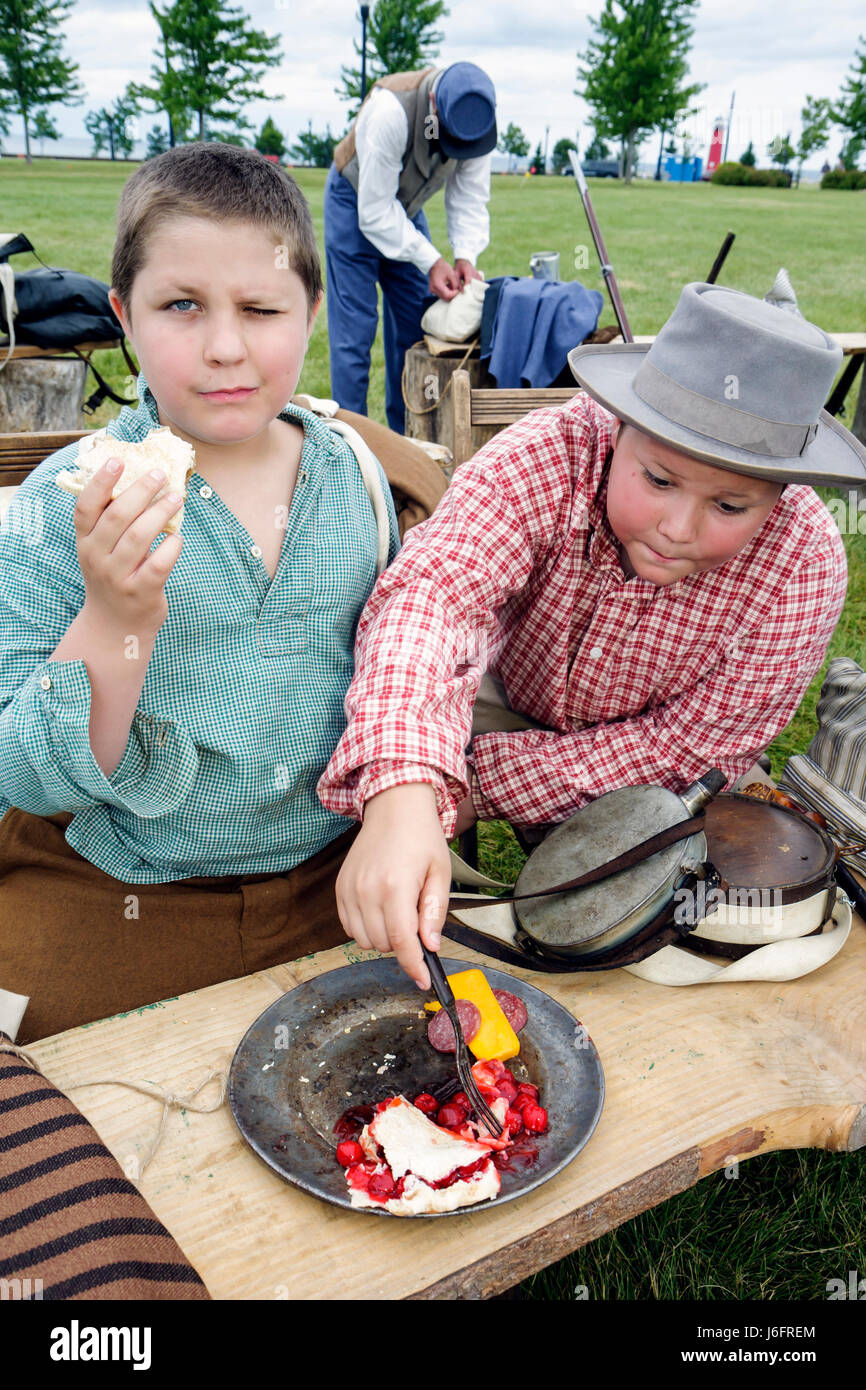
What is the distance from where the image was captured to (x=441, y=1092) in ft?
4.87

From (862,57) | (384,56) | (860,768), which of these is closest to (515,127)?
(862,57)

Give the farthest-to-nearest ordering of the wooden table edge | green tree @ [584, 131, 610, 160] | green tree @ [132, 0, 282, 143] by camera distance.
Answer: green tree @ [584, 131, 610, 160], green tree @ [132, 0, 282, 143], the wooden table edge

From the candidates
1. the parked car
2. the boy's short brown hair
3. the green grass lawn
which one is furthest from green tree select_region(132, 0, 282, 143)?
the boy's short brown hair

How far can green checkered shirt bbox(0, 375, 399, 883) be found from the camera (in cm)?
160

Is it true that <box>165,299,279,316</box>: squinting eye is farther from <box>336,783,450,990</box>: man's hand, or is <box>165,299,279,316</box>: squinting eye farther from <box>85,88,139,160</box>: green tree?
<box>85,88,139,160</box>: green tree

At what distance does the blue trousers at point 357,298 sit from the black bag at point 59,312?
1355 millimetres

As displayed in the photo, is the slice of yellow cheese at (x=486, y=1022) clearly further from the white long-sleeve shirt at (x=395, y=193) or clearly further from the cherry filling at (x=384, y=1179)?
the white long-sleeve shirt at (x=395, y=193)

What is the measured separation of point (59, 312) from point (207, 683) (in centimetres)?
407

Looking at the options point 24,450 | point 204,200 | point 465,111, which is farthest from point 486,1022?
point 465,111

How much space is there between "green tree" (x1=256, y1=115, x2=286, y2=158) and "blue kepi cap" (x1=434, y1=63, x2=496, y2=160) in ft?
146

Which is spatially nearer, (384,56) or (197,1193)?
(197,1193)

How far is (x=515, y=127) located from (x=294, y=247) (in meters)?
78.7
